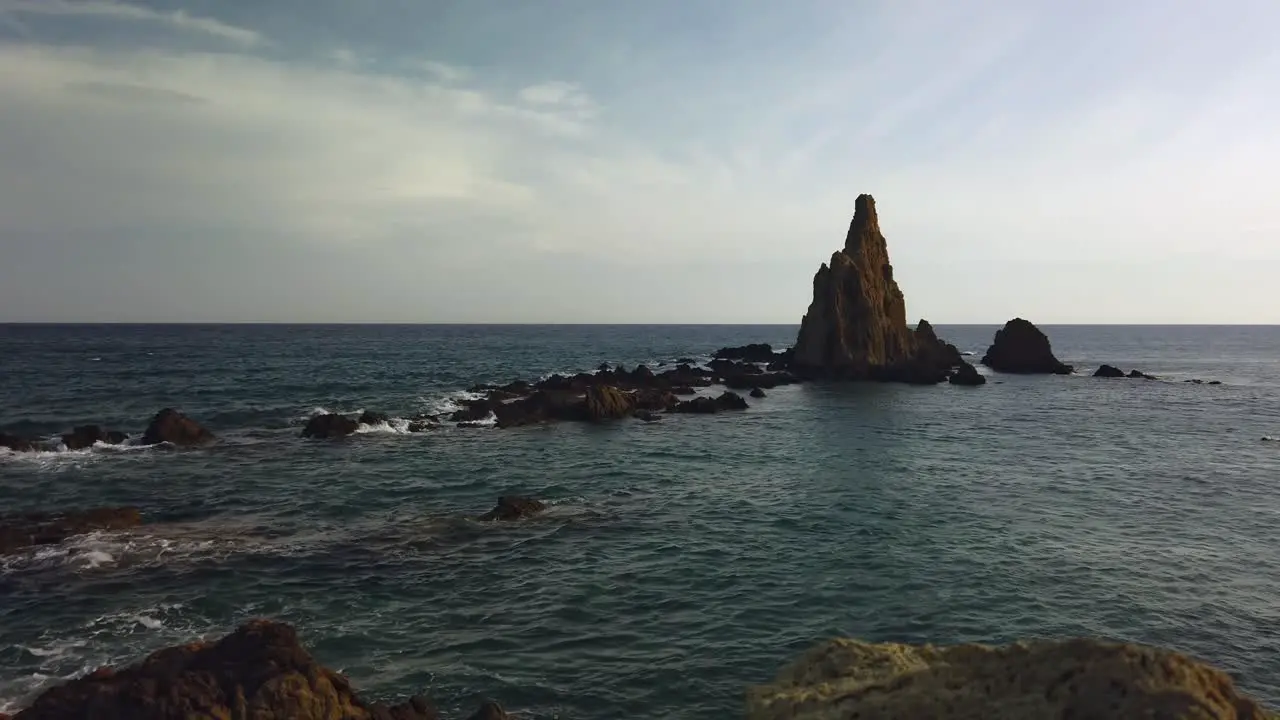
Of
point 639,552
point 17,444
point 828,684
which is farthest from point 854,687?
point 17,444

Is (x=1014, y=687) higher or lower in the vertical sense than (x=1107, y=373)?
lower

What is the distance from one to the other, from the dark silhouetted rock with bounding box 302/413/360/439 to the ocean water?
58.6 inches

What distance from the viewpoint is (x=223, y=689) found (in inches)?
400

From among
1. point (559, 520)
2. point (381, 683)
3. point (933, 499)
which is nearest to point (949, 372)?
point (933, 499)

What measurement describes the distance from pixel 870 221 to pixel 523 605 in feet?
291

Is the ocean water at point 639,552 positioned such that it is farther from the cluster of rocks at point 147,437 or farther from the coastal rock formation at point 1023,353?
the coastal rock formation at point 1023,353

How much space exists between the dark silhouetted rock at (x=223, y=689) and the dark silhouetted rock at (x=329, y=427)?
33.2m

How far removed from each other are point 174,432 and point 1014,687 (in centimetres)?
4394

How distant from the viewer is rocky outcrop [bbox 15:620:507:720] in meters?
9.73

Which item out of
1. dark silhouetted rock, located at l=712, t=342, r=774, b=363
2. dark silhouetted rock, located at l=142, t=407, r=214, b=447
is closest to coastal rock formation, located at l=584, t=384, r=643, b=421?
dark silhouetted rock, located at l=142, t=407, r=214, b=447

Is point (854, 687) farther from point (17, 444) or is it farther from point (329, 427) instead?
point (17, 444)

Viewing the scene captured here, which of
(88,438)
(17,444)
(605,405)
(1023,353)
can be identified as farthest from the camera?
(1023,353)

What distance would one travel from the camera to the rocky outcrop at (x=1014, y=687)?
5.86m

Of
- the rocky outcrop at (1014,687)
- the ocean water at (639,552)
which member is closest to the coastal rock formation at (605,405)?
the ocean water at (639,552)
